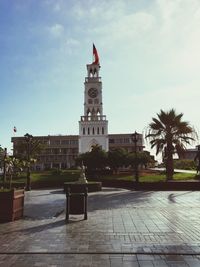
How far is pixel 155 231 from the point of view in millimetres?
8258

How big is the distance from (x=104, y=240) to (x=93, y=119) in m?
74.7

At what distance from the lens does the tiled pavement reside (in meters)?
5.75

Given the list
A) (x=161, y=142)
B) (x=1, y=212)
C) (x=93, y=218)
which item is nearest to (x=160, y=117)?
(x=161, y=142)

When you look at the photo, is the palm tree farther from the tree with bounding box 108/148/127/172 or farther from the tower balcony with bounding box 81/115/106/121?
the tower balcony with bounding box 81/115/106/121

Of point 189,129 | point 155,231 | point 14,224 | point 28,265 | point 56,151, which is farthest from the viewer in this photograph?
point 56,151

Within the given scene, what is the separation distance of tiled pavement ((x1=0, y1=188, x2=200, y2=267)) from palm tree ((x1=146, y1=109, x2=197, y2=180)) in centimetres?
1491

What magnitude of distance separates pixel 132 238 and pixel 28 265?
9.39 ft

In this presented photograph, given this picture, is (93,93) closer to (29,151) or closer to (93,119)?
(93,119)

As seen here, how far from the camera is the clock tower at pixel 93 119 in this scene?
265 ft

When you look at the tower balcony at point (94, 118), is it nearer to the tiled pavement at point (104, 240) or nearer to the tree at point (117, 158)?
the tree at point (117, 158)

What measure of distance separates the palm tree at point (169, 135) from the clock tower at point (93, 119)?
5339cm

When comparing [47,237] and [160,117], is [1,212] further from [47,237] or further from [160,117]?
[160,117]

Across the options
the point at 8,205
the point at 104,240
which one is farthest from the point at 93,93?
the point at 104,240

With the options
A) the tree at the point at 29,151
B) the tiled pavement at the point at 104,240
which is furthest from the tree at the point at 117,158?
the tiled pavement at the point at 104,240
